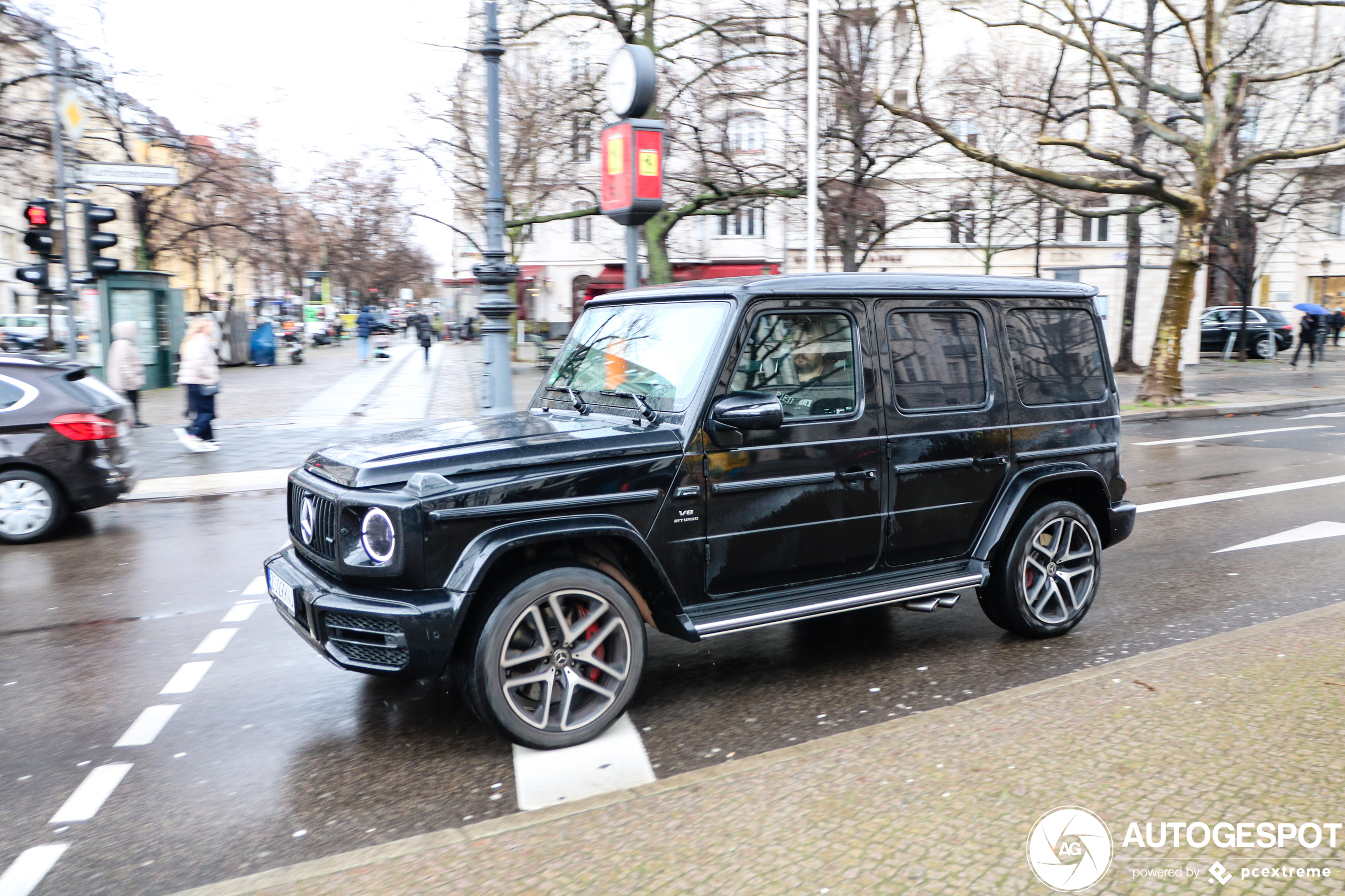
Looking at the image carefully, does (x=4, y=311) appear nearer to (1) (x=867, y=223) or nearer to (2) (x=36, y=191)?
(2) (x=36, y=191)

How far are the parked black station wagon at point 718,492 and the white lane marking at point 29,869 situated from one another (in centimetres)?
109

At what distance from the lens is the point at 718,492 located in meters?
4.44

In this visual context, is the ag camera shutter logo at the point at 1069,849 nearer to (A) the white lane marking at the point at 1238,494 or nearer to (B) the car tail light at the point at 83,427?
(A) the white lane marking at the point at 1238,494

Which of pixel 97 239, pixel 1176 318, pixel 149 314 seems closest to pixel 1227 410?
pixel 1176 318

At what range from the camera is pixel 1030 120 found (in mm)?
26250

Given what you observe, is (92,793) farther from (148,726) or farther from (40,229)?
(40,229)

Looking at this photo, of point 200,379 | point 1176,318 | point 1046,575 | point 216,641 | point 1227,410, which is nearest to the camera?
point 1046,575

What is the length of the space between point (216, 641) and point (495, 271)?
741 cm

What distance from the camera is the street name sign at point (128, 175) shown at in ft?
47.3

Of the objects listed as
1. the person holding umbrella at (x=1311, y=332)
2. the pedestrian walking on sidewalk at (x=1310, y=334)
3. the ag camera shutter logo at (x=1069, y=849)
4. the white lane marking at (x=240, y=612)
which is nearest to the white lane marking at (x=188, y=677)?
the white lane marking at (x=240, y=612)

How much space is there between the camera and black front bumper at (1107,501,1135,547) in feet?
19.3

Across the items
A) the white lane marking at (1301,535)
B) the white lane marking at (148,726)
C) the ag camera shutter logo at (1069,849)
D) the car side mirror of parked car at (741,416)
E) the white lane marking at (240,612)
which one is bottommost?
the white lane marking at (148,726)

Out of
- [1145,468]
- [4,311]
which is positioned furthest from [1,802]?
[4,311]

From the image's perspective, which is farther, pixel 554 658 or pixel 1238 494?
pixel 1238 494
